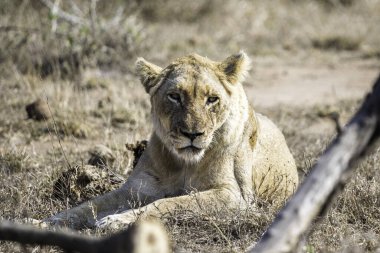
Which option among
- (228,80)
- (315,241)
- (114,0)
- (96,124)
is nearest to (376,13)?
(114,0)

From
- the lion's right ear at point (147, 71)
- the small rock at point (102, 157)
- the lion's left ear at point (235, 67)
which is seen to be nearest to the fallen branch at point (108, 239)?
the lion's right ear at point (147, 71)

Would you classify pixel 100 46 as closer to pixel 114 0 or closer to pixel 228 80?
pixel 114 0

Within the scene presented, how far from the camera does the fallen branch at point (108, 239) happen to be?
274cm

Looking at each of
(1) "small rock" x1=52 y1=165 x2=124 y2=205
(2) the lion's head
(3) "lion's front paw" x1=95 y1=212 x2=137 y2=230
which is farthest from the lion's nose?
(1) "small rock" x1=52 y1=165 x2=124 y2=205

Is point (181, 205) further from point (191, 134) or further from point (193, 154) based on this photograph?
point (191, 134)

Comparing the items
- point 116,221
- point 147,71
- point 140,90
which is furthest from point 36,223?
point 140,90

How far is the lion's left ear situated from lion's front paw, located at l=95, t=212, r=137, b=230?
128 centimetres

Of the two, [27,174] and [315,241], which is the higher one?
[315,241]

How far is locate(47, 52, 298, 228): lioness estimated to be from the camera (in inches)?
202

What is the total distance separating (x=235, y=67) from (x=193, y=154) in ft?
2.77

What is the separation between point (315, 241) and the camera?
451 centimetres

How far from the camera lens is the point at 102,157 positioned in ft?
21.4

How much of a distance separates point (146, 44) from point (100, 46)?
1323 millimetres

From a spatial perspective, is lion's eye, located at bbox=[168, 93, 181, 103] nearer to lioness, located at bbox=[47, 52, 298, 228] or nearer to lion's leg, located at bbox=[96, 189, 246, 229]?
lioness, located at bbox=[47, 52, 298, 228]
